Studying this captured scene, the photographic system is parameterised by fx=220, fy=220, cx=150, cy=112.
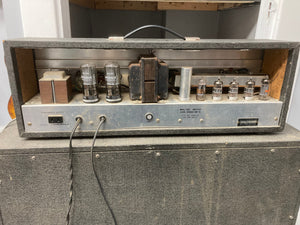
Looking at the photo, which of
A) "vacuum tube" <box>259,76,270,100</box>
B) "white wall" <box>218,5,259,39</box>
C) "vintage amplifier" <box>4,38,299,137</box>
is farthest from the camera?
"white wall" <box>218,5,259,39</box>

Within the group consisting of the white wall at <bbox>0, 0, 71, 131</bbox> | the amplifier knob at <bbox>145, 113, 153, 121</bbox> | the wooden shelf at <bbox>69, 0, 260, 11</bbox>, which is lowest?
the amplifier knob at <bbox>145, 113, 153, 121</bbox>

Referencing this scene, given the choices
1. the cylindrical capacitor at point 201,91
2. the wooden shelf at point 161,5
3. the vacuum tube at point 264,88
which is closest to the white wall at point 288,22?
the wooden shelf at point 161,5

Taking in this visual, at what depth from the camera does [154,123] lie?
0.68 m

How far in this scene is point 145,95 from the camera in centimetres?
66

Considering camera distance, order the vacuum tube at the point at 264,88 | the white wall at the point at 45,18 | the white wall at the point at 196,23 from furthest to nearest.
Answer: the white wall at the point at 196,23 → the white wall at the point at 45,18 → the vacuum tube at the point at 264,88

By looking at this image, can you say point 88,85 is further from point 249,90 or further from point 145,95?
point 249,90

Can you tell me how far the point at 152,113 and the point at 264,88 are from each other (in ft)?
1.27

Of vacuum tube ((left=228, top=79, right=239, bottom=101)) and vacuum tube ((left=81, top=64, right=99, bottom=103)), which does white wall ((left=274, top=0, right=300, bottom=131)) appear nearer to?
vacuum tube ((left=228, top=79, right=239, bottom=101))

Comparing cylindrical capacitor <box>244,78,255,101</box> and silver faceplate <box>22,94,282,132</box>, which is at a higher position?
cylindrical capacitor <box>244,78,255,101</box>

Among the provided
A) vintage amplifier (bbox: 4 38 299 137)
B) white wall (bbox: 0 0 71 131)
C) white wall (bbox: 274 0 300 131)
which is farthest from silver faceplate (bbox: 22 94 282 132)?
white wall (bbox: 274 0 300 131)

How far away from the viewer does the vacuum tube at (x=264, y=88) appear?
28.7 inches

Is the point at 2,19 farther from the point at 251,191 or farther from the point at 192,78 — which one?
the point at 251,191

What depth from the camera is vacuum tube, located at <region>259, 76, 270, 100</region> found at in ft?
2.39

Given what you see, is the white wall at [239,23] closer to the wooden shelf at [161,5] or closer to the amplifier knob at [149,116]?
the wooden shelf at [161,5]
